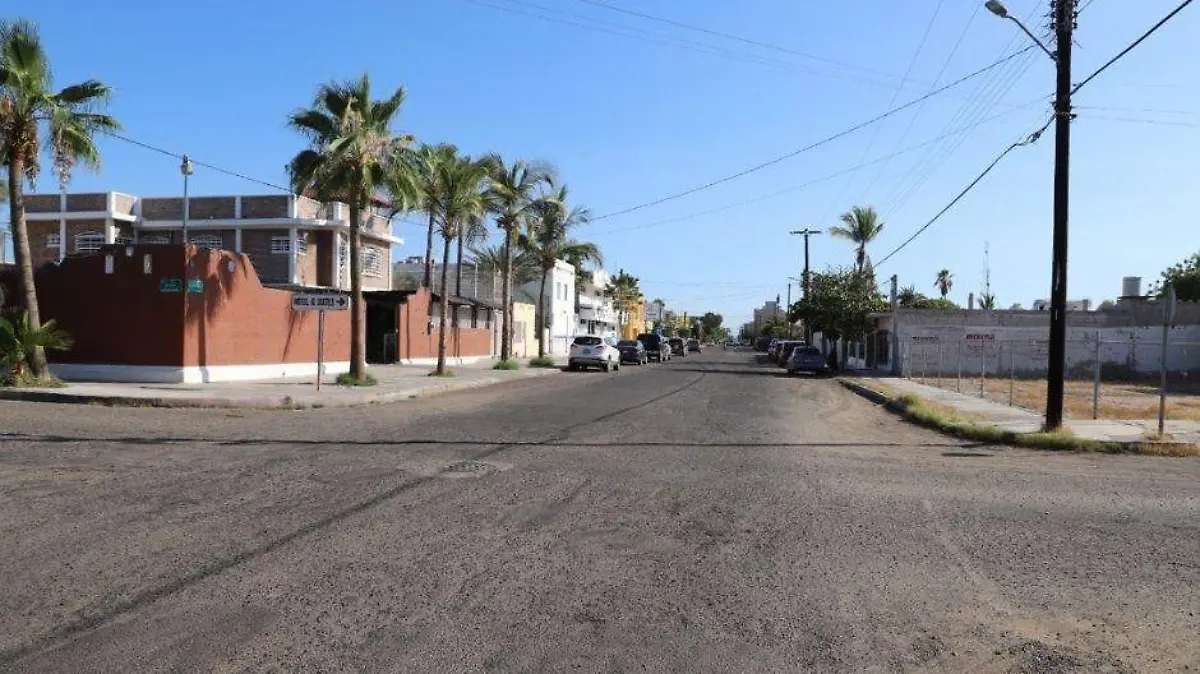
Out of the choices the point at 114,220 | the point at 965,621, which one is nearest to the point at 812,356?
the point at 114,220

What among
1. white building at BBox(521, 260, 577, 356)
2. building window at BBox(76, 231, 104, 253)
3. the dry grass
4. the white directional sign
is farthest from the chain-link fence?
building window at BBox(76, 231, 104, 253)

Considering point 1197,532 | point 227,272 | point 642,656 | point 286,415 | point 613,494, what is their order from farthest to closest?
point 227,272, point 286,415, point 613,494, point 1197,532, point 642,656

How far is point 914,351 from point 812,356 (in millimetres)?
5111

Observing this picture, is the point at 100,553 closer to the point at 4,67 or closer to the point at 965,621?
the point at 965,621

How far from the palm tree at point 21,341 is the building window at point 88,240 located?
22.2 m

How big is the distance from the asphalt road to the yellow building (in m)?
96.6

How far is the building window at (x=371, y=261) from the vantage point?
4362cm

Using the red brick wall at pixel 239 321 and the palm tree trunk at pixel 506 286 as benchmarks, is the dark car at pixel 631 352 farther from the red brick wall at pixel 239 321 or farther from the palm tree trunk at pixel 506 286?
the red brick wall at pixel 239 321

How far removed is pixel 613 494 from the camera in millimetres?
9039

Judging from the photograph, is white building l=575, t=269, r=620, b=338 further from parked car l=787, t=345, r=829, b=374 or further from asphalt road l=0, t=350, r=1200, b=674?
asphalt road l=0, t=350, r=1200, b=674

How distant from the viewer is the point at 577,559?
21.3ft

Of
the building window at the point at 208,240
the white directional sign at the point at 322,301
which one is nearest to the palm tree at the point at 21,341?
the white directional sign at the point at 322,301

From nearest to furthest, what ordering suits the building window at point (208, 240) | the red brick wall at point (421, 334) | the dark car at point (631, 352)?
the red brick wall at point (421, 334) < the building window at point (208, 240) < the dark car at point (631, 352)

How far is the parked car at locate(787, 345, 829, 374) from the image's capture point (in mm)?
42312
